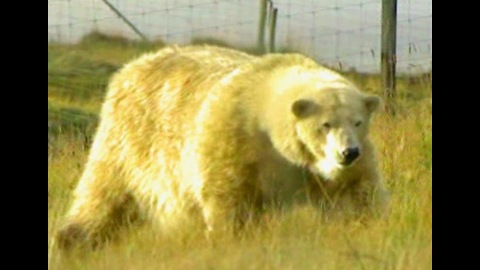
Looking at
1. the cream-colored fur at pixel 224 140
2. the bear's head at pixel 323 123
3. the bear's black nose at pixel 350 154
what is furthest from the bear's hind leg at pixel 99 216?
the bear's black nose at pixel 350 154

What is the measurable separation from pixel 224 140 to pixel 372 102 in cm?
96

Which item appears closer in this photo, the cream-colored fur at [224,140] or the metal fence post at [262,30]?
the cream-colored fur at [224,140]

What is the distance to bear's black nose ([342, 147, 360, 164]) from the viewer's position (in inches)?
312

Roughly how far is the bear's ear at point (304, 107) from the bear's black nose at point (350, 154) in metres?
0.47

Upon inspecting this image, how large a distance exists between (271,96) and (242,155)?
0.46m

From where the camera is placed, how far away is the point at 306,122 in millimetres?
8352

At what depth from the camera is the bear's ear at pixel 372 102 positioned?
843cm

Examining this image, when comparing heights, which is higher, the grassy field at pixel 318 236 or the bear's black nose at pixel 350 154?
the bear's black nose at pixel 350 154

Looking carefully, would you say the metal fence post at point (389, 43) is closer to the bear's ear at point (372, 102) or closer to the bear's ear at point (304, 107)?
the bear's ear at point (372, 102)

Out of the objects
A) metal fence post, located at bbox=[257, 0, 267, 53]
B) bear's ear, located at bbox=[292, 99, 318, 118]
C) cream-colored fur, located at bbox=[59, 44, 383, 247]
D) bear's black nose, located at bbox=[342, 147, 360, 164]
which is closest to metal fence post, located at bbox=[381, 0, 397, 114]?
metal fence post, located at bbox=[257, 0, 267, 53]
